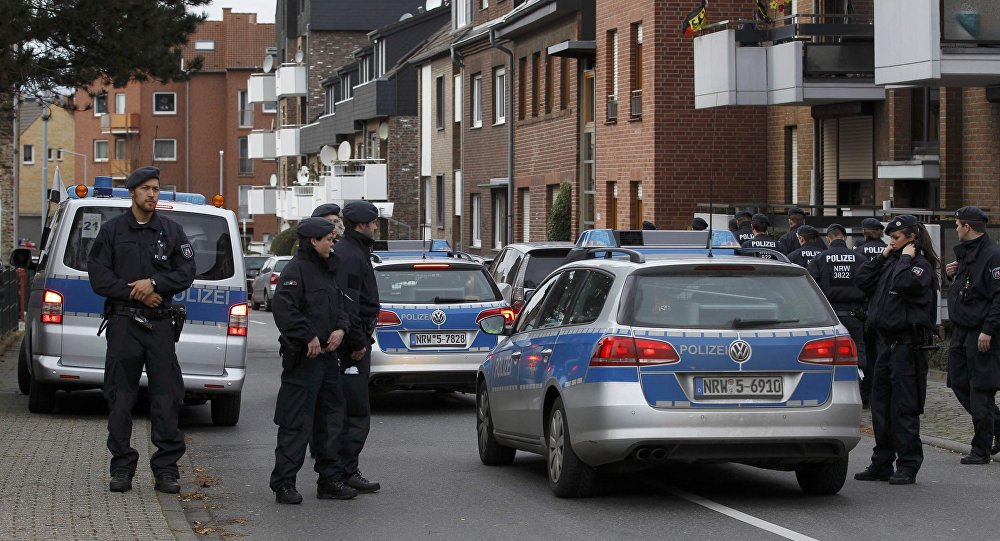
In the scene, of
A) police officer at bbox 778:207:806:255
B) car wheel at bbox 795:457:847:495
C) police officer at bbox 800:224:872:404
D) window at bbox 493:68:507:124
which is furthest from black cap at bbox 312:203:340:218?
window at bbox 493:68:507:124

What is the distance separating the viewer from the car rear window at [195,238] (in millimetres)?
13688

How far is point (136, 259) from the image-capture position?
9.59 metres

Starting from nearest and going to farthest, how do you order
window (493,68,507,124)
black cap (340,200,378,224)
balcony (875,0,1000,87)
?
black cap (340,200,378,224), balcony (875,0,1000,87), window (493,68,507,124)

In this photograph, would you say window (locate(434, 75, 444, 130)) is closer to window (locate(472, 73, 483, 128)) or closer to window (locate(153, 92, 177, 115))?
window (locate(472, 73, 483, 128))

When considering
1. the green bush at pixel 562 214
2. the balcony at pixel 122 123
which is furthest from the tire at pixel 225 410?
the balcony at pixel 122 123

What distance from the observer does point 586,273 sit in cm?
1016

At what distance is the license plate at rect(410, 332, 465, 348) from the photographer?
15031mm

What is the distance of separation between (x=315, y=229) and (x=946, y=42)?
12223 mm

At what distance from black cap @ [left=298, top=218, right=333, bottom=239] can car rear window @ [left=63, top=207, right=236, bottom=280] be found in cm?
440

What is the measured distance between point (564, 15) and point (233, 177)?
67.4 m

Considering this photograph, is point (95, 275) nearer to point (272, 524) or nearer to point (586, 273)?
point (272, 524)

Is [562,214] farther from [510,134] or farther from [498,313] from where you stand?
[498,313]

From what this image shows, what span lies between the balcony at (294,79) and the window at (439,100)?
29.4m

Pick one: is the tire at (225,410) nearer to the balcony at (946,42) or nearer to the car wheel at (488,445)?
the car wheel at (488,445)
